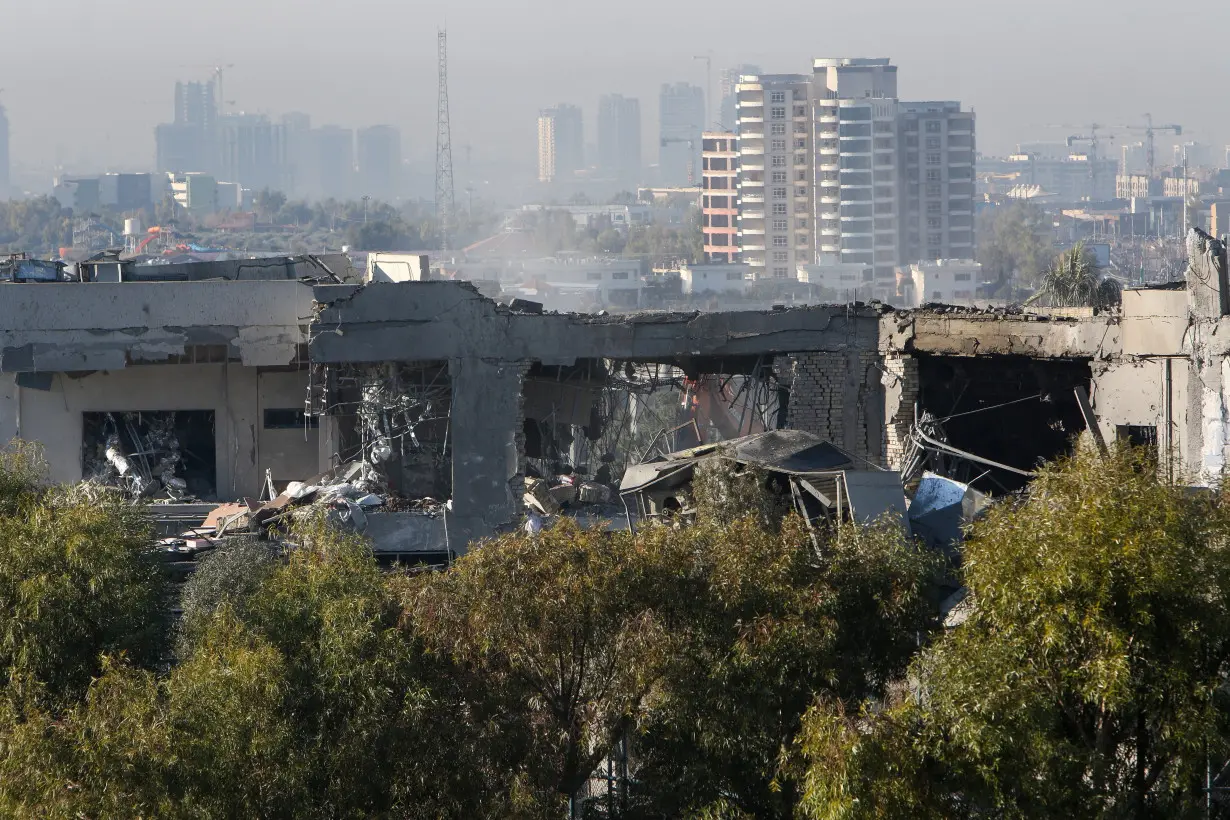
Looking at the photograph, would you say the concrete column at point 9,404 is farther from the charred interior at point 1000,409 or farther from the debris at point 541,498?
the charred interior at point 1000,409

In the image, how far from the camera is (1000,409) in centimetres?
2108

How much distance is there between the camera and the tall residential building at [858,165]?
379 ft

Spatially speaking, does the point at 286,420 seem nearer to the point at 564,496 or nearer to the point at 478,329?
the point at 478,329

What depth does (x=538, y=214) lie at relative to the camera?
531 feet

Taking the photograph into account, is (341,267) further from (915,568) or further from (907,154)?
(907,154)

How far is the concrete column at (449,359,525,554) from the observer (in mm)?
19781

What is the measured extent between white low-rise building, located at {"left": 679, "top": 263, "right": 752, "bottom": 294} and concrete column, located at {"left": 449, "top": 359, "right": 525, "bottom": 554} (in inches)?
3275

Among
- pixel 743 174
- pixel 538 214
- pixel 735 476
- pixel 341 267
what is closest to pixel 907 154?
pixel 743 174

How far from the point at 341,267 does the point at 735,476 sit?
44.8ft

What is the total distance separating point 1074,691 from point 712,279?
9542cm

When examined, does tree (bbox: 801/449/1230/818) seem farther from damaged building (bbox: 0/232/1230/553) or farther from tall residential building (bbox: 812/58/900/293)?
tall residential building (bbox: 812/58/900/293)

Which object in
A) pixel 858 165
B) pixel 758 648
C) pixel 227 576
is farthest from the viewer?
pixel 858 165

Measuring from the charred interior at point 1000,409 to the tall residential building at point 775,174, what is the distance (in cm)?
9522

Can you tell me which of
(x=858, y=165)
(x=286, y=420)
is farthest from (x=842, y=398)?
(x=858, y=165)
